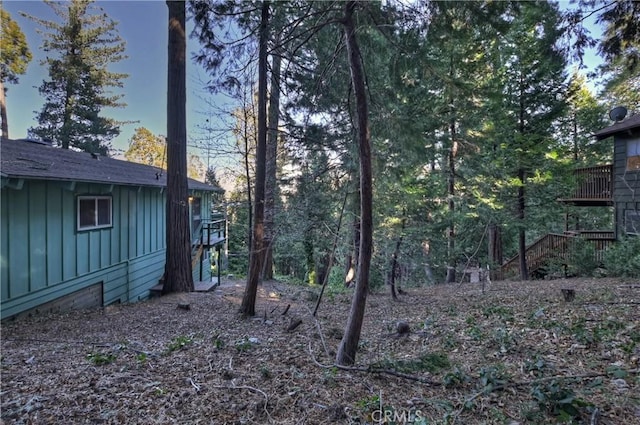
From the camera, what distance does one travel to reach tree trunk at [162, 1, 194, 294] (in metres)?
8.30

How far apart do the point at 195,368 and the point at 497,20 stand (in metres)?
5.06

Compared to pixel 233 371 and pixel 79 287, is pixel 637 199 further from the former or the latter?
pixel 79 287

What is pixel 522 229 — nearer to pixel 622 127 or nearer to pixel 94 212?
pixel 622 127

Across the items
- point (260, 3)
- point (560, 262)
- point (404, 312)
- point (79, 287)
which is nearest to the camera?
point (260, 3)

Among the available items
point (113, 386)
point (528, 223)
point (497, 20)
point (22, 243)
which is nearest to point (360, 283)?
point (113, 386)

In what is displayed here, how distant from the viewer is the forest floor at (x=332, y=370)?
2.58 metres

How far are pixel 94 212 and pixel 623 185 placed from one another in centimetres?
1604

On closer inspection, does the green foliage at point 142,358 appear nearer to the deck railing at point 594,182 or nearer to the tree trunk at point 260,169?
the tree trunk at point 260,169

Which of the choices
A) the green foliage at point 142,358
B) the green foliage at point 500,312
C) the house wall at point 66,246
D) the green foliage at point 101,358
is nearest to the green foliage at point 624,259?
the green foliage at point 500,312

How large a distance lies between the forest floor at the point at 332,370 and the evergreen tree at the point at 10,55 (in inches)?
610

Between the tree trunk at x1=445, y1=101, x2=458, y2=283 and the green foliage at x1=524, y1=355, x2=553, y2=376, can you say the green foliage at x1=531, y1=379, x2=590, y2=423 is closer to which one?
the green foliage at x1=524, y1=355, x2=553, y2=376

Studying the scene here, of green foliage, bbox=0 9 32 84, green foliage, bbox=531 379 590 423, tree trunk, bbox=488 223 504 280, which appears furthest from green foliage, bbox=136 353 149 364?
green foliage, bbox=0 9 32 84

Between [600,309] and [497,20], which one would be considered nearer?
[497,20]

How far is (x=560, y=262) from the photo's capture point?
12.6 m
